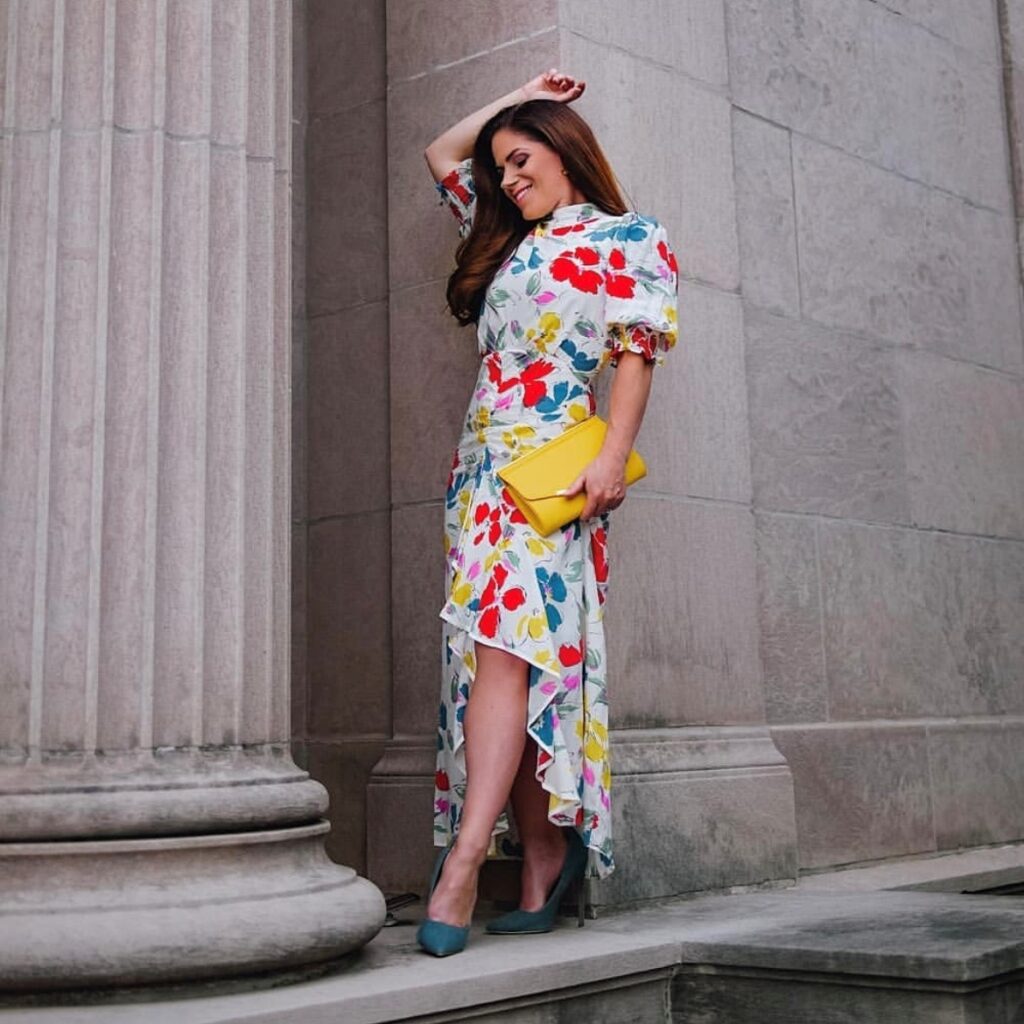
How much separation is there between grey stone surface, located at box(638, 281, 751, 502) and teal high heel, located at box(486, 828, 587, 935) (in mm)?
1389

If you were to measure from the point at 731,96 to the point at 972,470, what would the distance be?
2.28 m

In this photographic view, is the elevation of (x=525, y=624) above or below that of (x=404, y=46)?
below

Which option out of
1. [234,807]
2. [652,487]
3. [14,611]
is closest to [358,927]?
[234,807]

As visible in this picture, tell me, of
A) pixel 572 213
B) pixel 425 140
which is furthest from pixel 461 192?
pixel 425 140

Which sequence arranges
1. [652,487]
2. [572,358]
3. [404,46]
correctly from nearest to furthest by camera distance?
[572,358], [652,487], [404,46]

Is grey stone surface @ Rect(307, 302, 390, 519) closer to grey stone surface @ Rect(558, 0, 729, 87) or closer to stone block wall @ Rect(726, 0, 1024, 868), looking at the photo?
grey stone surface @ Rect(558, 0, 729, 87)

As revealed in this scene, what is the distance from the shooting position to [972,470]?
746cm

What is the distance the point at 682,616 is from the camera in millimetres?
5559

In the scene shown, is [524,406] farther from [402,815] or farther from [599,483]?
[402,815]

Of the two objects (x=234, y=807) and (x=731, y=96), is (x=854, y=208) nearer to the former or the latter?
(x=731, y=96)

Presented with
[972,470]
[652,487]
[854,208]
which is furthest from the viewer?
[972,470]

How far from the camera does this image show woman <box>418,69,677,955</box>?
173 inches

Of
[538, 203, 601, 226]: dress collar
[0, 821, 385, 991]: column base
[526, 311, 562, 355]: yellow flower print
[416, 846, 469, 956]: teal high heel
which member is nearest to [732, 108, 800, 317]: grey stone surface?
[538, 203, 601, 226]: dress collar

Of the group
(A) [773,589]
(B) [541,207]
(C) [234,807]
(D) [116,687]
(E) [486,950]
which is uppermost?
(B) [541,207]
